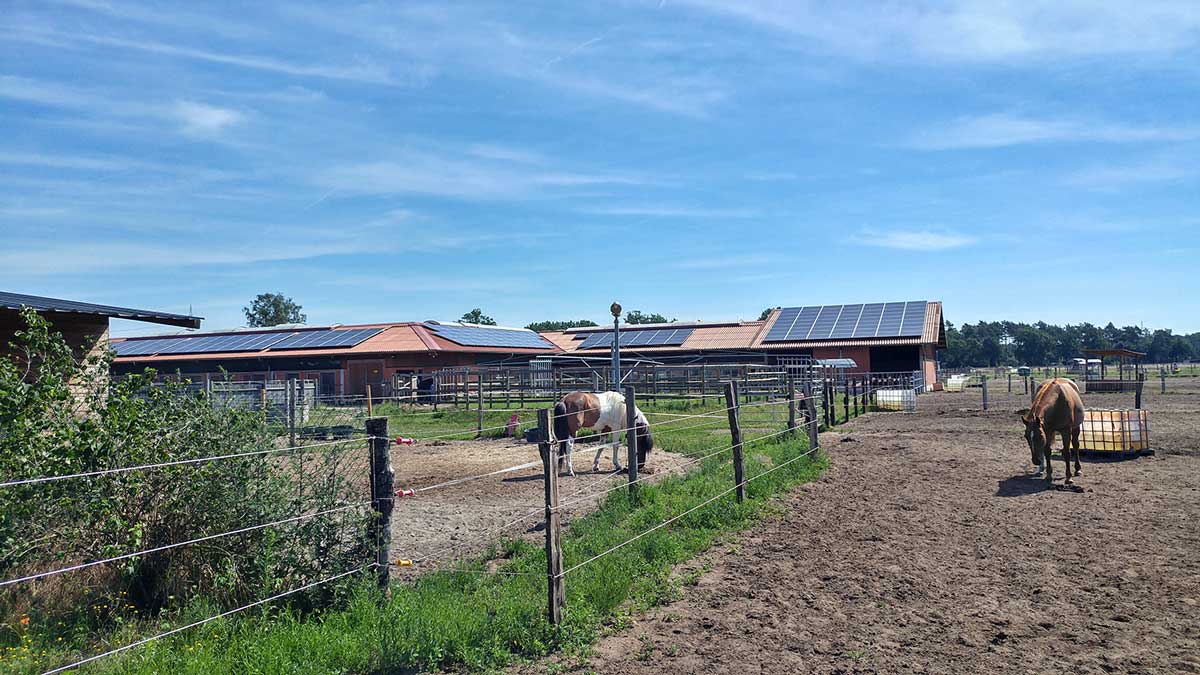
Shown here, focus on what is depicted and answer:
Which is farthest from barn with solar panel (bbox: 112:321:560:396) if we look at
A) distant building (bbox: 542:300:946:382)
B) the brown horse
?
the brown horse

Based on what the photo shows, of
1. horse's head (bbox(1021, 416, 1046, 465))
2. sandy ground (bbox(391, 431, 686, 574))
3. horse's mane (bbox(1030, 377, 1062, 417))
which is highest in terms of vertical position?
horse's mane (bbox(1030, 377, 1062, 417))

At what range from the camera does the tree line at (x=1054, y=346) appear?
11550cm

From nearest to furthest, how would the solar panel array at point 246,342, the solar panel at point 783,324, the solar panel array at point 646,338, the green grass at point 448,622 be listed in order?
the green grass at point 448,622 → the solar panel array at point 246,342 → the solar panel at point 783,324 → the solar panel array at point 646,338

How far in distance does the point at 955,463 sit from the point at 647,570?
8.04 meters

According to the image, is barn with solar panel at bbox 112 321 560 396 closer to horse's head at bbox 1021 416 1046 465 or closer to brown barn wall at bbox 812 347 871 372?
brown barn wall at bbox 812 347 871 372

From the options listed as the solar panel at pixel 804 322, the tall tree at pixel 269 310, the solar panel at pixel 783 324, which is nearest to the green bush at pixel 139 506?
the solar panel at pixel 804 322

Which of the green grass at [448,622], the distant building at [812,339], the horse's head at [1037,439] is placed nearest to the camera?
the green grass at [448,622]

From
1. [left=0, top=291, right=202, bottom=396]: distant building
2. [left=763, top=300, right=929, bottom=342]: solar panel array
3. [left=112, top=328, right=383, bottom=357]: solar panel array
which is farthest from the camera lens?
[left=112, top=328, right=383, bottom=357]: solar panel array

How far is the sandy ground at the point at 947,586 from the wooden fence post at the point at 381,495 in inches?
53.3

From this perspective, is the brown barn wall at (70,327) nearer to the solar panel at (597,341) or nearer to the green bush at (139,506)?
the green bush at (139,506)

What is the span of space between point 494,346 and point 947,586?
38966mm

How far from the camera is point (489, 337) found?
46594 mm

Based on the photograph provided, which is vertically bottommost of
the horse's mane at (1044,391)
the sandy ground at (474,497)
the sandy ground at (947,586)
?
the sandy ground at (947,586)

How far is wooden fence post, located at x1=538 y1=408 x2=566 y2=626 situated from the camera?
5367 mm
